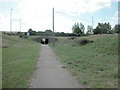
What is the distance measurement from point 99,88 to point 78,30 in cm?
8434

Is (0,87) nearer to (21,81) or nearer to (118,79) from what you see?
(21,81)

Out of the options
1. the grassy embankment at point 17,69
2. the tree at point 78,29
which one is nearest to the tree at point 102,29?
the tree at point 78,29

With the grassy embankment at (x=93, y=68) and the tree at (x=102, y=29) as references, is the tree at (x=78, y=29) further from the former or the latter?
the grassy embankment at (x=93, y=68)

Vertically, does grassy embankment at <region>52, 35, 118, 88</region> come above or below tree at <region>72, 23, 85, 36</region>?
below

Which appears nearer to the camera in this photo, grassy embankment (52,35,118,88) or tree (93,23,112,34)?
grassy embankment (52,35,118,88)

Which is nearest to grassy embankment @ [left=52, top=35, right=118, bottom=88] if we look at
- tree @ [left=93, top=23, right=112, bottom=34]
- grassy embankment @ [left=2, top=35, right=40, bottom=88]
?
grassy embankment @ [left=2, top=35, right=40, bottom=88]

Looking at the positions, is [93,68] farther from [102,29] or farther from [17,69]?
[102,29]

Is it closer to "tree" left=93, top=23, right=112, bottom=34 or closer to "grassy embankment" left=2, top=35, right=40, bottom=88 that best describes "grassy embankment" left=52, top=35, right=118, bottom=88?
"grassy embankment" left=2, top=35, right=40, bottom=88

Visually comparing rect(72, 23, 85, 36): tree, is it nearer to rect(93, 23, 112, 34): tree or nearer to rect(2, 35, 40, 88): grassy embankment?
A: rect(93, 23, 112, 34): tree

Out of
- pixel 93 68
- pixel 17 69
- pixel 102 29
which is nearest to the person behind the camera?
pixel 17 69

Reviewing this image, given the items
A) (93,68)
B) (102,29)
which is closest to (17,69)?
(93,68)

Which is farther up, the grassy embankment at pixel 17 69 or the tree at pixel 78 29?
the tree at pixel 78 29

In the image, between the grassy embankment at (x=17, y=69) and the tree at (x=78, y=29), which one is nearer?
the grassy embankment at (x=17, y=69)

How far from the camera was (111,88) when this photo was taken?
5.31 metres
